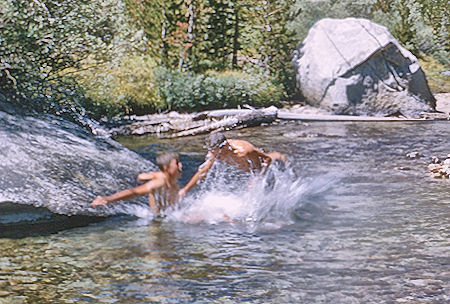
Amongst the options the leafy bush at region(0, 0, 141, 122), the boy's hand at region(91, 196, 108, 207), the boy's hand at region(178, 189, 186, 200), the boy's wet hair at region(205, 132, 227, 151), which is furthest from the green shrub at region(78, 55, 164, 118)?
the boy's hand at region(91, 196, 108, 207)

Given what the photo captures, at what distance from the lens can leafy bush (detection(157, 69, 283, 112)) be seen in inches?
629

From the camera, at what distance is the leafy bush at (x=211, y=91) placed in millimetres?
15969

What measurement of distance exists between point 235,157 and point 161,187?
1.16m

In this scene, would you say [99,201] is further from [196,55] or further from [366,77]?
[366,77]

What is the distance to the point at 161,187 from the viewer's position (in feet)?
23.0

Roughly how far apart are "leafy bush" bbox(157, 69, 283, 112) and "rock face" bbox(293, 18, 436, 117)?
1466mm

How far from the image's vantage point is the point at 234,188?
8.17 metres

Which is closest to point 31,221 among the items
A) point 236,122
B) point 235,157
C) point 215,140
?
point 215,140

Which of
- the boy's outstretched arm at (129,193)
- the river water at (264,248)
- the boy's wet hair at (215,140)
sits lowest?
the river water at (264,248)

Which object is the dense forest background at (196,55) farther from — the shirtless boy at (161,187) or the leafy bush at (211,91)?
the shirtless boy at (161,187)

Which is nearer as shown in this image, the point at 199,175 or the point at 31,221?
the point at 31,221

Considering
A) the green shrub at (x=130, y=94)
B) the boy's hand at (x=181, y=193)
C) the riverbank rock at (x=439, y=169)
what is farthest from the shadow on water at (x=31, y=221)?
the green shrub at (x=130, y=94)

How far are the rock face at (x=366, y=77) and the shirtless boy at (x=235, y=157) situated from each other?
9750 mm

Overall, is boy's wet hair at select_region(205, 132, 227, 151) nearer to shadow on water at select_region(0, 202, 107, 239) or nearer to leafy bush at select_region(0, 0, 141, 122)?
shadow on water at select_region(0, 202, 107, 239)
